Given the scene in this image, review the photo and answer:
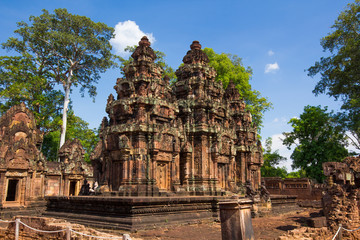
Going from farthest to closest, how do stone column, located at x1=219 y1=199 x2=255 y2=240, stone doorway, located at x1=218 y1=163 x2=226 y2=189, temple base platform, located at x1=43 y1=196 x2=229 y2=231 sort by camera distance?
stone doorway, located at x1=218 y1=163 x2=226 y2=189 < temple base platform, located at x1=43 y1=196 x2=229 y2=231 < stone column, located at x1=219 y1=199 x2=255 y2=240

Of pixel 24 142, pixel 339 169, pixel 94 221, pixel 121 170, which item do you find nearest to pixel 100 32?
pixel 24 142

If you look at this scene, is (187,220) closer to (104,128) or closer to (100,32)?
Result: (104,128)

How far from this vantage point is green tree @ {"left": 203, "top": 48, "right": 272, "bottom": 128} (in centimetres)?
2987

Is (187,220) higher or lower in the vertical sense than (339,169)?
lower

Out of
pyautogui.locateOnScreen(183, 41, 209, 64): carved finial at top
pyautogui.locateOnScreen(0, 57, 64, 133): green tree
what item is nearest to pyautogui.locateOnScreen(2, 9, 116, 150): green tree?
pyautogui.locateOnScreen(0, 57, 64, 133): green tree

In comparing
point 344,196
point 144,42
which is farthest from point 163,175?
point 344,196

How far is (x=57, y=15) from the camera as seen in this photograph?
2928cm

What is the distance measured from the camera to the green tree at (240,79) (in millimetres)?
29870

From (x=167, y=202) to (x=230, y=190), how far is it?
7.23m

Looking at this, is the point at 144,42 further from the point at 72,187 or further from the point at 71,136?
the point at 71,136

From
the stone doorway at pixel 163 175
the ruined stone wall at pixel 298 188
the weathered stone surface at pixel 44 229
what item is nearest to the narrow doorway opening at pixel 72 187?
the stone doorway at pixel 163 175

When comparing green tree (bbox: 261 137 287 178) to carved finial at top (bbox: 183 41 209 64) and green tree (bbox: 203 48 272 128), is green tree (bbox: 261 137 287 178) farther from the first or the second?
carved finial at top (bbox: 183 41 209 64)

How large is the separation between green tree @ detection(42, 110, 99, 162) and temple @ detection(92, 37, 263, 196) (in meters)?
17.2

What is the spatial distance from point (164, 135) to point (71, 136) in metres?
23.9
